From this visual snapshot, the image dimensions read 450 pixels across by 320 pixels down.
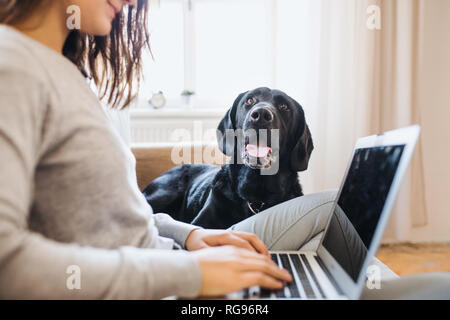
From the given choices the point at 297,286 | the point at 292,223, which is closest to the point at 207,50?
the point at 292,223

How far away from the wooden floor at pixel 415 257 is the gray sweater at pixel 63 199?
2256 millimetres

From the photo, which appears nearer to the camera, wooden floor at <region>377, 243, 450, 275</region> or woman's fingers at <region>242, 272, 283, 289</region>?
woman's fingers at <region>242, 272, 283, 289</region>

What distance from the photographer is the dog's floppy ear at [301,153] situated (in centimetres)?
163

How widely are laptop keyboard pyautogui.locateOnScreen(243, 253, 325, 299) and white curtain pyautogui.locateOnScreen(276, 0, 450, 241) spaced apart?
222 cm

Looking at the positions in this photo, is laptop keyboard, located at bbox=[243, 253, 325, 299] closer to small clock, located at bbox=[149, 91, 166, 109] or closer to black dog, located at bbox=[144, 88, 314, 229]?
black dog, located at bbox=[144, 88, 314, 229]

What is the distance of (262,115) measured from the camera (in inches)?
60.0

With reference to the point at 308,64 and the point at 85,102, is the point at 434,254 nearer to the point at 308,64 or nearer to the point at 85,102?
the point at 308,64

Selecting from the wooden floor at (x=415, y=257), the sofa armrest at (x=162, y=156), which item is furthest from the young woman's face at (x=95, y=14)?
the wooden floor at (x=415, y=257)

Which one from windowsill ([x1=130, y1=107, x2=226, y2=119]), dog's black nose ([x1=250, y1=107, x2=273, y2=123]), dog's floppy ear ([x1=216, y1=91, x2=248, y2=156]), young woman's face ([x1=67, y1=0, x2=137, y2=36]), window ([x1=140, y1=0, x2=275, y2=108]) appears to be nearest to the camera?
young woman's face ([x1=67, y1=0, x2=137, y2=36])

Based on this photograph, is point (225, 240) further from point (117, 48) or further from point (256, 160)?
point (256, 160)

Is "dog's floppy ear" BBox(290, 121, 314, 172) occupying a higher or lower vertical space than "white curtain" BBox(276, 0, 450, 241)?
lower

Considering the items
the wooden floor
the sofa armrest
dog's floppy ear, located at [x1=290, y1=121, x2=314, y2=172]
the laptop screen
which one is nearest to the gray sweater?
the laptop screen

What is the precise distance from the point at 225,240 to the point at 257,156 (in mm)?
910

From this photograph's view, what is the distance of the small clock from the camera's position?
3258 millimetres
